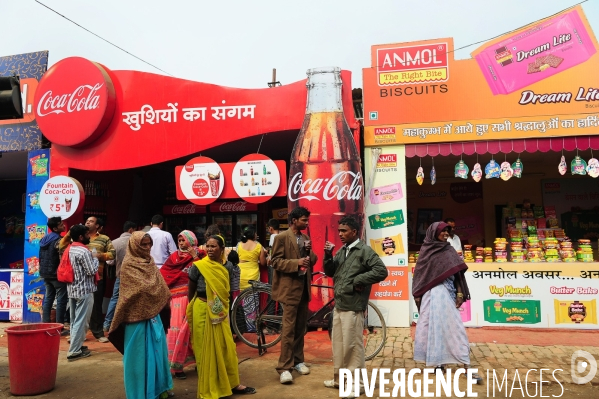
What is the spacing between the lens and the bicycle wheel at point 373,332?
17.7 ft

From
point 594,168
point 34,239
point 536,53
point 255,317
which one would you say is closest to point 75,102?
point 34,239

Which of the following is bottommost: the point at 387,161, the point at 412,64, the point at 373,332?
the point at 373,332

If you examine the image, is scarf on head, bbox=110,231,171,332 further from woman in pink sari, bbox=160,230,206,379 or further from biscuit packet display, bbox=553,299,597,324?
biscuit packet display, bbox=553,299,597,324

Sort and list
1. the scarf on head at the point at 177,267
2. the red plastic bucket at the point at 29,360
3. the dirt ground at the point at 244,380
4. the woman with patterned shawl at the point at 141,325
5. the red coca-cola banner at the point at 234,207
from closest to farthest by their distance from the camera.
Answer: the woman with patterned shawl at the point at 141,325, the dirt ground at the point at 244,380, the red plastic bucket at the point at 29,360, the scarf on head at the point at 177,267, the red coca-cola banner at the point at 234,207

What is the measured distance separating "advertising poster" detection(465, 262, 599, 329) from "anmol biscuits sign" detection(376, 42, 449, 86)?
10.2 feet

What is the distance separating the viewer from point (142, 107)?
27.1ft

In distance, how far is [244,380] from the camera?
4812 millimetres

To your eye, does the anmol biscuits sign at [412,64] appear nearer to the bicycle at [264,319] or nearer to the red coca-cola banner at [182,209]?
the bicycle at [264,319]

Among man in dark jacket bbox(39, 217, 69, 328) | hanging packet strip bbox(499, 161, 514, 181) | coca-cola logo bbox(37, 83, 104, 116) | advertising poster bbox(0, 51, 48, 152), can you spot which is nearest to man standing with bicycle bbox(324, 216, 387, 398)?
hanging packet strip bbox(499, 161, 514, 181)

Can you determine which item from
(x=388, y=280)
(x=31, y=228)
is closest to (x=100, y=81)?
(x=31, y=228)

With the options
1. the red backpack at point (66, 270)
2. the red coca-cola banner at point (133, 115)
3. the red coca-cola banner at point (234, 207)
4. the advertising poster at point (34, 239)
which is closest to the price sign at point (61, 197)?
the advertising poster at point (34, 239)

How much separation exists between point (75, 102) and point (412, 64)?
5.84 m

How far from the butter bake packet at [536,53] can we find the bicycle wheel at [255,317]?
15.5ft

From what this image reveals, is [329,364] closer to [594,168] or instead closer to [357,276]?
[357,276]
